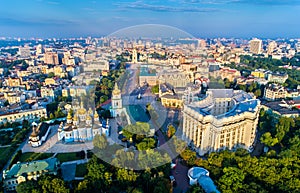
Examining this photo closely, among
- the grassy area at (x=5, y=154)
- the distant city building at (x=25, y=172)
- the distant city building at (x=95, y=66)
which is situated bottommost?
the grassy area at (x=5, y=154)

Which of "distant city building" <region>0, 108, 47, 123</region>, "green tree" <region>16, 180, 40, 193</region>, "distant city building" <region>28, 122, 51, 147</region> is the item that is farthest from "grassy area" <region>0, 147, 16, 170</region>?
"distant city building" <region>0, 108, 47, 123</region>

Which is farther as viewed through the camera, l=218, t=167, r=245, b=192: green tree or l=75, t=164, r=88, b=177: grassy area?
l=75, t=164, r=88, b=177: grassy area

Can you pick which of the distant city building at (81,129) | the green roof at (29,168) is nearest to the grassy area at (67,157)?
the distant city building at (81,129)

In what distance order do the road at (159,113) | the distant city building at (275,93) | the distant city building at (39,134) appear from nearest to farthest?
the road at (159,113)
the distant city building at (39,134)
the distant city building at (275,93)

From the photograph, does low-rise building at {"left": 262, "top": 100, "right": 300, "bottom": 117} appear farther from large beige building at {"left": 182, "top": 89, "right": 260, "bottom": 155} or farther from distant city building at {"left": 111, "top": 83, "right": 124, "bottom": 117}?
distant city building at {"left": 111, "top": 83, "right": 124, "bottom": 117}

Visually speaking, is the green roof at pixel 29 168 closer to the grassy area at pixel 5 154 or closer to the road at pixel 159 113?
the grassy area at pixel 5 154

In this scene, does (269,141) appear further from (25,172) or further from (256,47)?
(256,47)

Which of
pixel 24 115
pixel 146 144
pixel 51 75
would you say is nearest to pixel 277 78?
pixel 146 144
